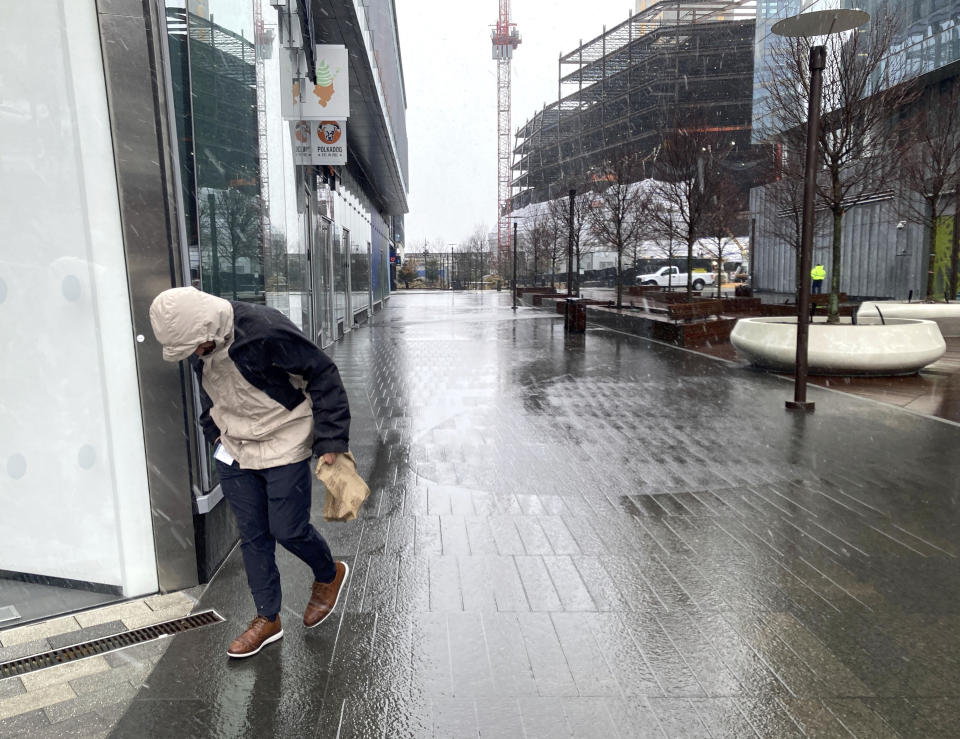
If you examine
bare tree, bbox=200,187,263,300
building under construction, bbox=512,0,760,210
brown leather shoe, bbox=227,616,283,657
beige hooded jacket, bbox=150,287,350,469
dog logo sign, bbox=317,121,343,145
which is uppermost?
building under construction, bbox=512,0,760,210

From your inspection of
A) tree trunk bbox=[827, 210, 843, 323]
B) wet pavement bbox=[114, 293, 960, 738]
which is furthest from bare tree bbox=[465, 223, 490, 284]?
wet pavement bbox=[114, 293, 960, 738]

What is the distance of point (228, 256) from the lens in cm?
468

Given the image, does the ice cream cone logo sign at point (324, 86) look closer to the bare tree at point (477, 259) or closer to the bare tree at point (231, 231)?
the bare tree at point (231, 231)

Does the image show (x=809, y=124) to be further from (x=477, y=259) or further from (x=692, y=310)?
(x=477, y=259)

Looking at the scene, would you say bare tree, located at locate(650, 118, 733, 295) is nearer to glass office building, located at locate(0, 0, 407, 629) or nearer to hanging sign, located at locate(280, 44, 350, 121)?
hanging sign, located at locate(280, 44, 350, 121)

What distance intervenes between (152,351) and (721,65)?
2785 inches

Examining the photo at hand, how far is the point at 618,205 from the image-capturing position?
27.0 meters

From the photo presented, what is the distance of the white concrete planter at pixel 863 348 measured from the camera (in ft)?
34.9

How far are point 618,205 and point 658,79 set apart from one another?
4423 cm

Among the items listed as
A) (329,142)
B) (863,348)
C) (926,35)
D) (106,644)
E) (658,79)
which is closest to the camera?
(106,644)

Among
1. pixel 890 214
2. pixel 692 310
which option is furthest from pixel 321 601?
pixel 890 214

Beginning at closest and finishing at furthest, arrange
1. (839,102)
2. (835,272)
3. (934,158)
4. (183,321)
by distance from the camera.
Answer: (183,321)
(835,272)
(839,102)
(934,158)

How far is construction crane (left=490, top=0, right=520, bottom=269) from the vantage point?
340 ft

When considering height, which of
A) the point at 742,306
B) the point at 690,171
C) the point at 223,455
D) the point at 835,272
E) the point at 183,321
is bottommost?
the point at 742,306
